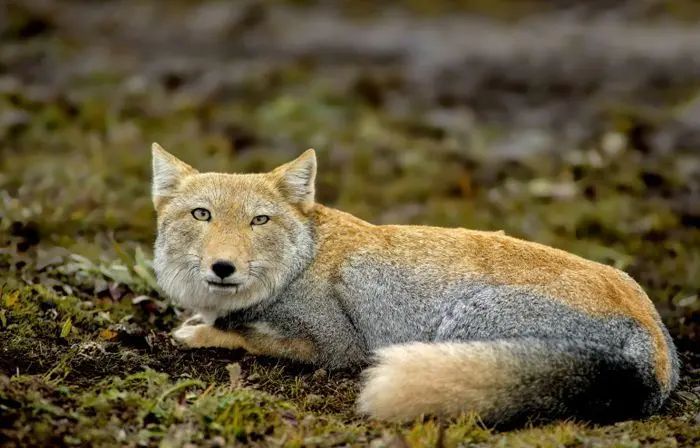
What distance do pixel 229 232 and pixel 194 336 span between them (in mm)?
1183

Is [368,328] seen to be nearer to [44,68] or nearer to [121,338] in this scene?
[121,338]

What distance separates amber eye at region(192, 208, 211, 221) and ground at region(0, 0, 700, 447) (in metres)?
1.33

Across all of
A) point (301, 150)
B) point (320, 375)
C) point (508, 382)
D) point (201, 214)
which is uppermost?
point (201, 214)

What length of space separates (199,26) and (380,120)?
1094cm

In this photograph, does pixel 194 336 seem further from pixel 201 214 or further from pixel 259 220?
pixel 259 220

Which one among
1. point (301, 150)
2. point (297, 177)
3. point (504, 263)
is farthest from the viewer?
point (301, 150)

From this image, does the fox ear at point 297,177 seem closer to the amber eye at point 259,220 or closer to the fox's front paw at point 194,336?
the amber eye at point 259,220

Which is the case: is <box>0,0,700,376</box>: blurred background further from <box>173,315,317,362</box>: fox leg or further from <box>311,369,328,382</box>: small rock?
<box>311,369,328,382</box>: small rock

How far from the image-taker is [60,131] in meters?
18.5

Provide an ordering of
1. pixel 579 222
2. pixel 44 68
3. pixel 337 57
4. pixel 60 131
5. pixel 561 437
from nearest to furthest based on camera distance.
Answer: pixel 561 437 → pixel 579 222 → pixel 60 131 → pixel 44 68 → pixel 337 57

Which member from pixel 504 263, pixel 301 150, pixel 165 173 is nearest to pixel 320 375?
pixel 504 263

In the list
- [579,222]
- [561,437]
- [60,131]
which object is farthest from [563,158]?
[561,437]

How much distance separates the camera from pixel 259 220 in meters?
8.53

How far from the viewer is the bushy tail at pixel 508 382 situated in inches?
278
